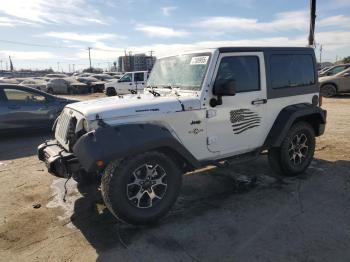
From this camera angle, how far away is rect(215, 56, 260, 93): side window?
4734mm

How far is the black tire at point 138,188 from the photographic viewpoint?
3.84 m

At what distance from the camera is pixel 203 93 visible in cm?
453

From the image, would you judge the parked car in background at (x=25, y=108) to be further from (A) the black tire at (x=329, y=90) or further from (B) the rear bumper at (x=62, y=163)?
(A) the black tire at (x=329, y=90)

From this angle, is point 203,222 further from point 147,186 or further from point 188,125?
point 188,125

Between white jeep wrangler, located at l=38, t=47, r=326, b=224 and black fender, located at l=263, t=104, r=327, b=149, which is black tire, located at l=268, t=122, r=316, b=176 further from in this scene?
black fender, located at l=263, t=104, r=327, b=149

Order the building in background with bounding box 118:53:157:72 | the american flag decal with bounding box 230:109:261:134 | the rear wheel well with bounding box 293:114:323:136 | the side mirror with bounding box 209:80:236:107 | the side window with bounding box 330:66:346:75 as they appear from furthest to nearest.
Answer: the side window with bounding box 330:66:346:75
the building in background with bounding box 118:53:157:72
the rear wheel well with bounding box 293:114:323:136
the american flag decal with bounding box 230:109:261:134
the side mirror with bounding box 209:80:236:107

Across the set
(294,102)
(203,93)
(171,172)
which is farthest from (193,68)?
(294,102)

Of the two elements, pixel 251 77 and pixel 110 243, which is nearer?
pixel 110 243

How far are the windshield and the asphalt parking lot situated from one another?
5.27ft

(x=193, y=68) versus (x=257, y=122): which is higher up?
(x=193, y=68)

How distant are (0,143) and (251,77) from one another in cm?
692

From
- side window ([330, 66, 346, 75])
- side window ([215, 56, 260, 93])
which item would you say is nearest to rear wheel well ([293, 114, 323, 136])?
side window ([215, 56, 260, 93])

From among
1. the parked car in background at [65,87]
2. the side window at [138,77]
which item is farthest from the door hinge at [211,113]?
the parked car in background at [65,87]

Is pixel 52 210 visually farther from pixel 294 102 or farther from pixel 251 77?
pixel 294 102
